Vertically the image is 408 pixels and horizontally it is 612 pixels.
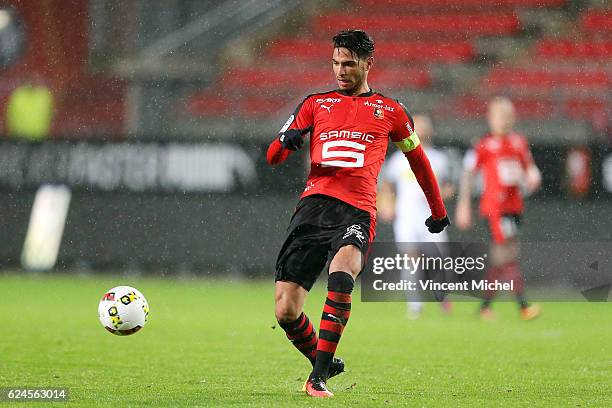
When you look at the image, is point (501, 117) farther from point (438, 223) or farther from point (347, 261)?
point (347, 261)

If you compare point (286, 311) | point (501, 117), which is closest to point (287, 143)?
point (286, 311)

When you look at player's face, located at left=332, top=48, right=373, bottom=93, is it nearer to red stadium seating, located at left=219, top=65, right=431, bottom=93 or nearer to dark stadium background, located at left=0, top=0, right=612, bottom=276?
dark stadium background, located at left=0, top=0, right=612, bottom=276

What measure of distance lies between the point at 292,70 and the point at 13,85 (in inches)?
173

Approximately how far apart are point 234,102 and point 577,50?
18.0 feet

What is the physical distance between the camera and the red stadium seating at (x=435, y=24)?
1872 centimetres

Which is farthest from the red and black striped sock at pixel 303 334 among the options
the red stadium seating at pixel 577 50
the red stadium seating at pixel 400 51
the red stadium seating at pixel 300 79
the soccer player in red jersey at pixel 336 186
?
the red stadium seating at pixel 577 50

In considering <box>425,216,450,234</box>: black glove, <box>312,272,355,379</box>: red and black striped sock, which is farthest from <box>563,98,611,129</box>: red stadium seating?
→ <box>312,272,355,379</box>: red and black striped sock

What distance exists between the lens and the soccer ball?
19.9 feet

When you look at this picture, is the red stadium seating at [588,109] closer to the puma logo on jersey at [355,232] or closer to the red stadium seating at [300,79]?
the red stadium seating at [300,79]

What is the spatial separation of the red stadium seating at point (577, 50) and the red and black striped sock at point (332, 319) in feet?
44.3

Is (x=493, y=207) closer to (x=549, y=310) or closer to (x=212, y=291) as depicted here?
(x=549, y=310)

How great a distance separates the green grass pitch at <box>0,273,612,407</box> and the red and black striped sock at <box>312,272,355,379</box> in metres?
0.19

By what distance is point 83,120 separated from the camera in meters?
16.8

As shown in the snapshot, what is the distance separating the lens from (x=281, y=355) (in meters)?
7.30
